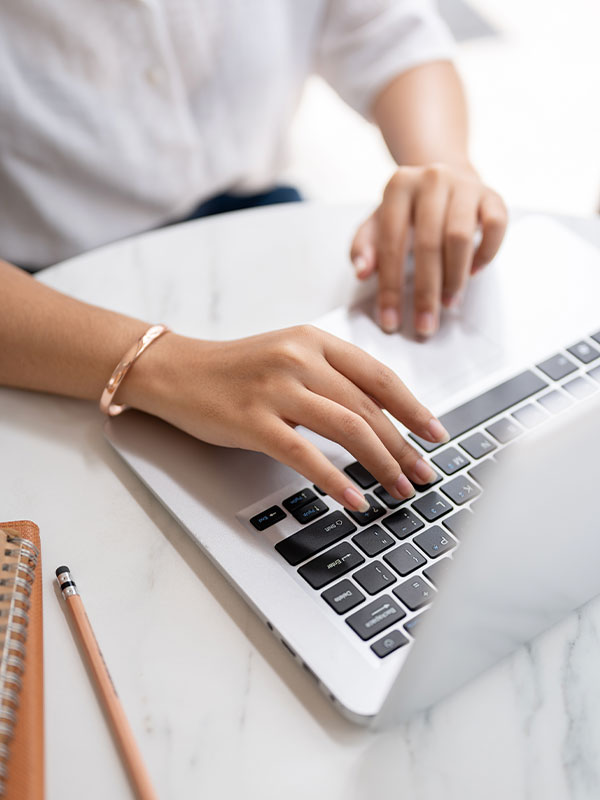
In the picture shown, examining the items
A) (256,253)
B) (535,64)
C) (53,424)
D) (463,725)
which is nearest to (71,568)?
(53,424)

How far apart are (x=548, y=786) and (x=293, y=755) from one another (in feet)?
0.41

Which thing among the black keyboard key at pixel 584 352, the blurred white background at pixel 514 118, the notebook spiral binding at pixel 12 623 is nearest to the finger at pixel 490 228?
the black keyboard key at pixel 584 352

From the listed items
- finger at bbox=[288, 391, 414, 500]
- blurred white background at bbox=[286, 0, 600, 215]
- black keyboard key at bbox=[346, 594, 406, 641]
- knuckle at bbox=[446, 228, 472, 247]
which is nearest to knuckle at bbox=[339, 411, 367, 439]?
finger at bbox=[288, 391, 414, 500]

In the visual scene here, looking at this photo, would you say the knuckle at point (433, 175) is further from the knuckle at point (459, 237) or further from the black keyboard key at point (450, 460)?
the black keyboard key at point (450, 460)

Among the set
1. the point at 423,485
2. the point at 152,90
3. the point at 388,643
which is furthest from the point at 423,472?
the point at 152,90

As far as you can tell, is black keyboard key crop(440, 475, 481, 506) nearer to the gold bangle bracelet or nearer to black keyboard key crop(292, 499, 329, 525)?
black keyboard key crop(292, 499, 329, 525)

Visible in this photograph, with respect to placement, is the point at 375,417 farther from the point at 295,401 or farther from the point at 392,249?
the point at 392,249

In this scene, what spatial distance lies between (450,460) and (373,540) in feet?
0.28

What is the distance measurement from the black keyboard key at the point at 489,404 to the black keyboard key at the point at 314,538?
9 cm

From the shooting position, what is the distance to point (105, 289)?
677 mm

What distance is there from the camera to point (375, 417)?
50 centimetres

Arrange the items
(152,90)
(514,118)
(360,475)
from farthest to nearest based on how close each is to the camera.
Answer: (514,118), (152,90), (360,475)

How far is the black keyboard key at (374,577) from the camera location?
428 millimetres

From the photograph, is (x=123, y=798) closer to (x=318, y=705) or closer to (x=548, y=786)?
(x=318, y=705)
